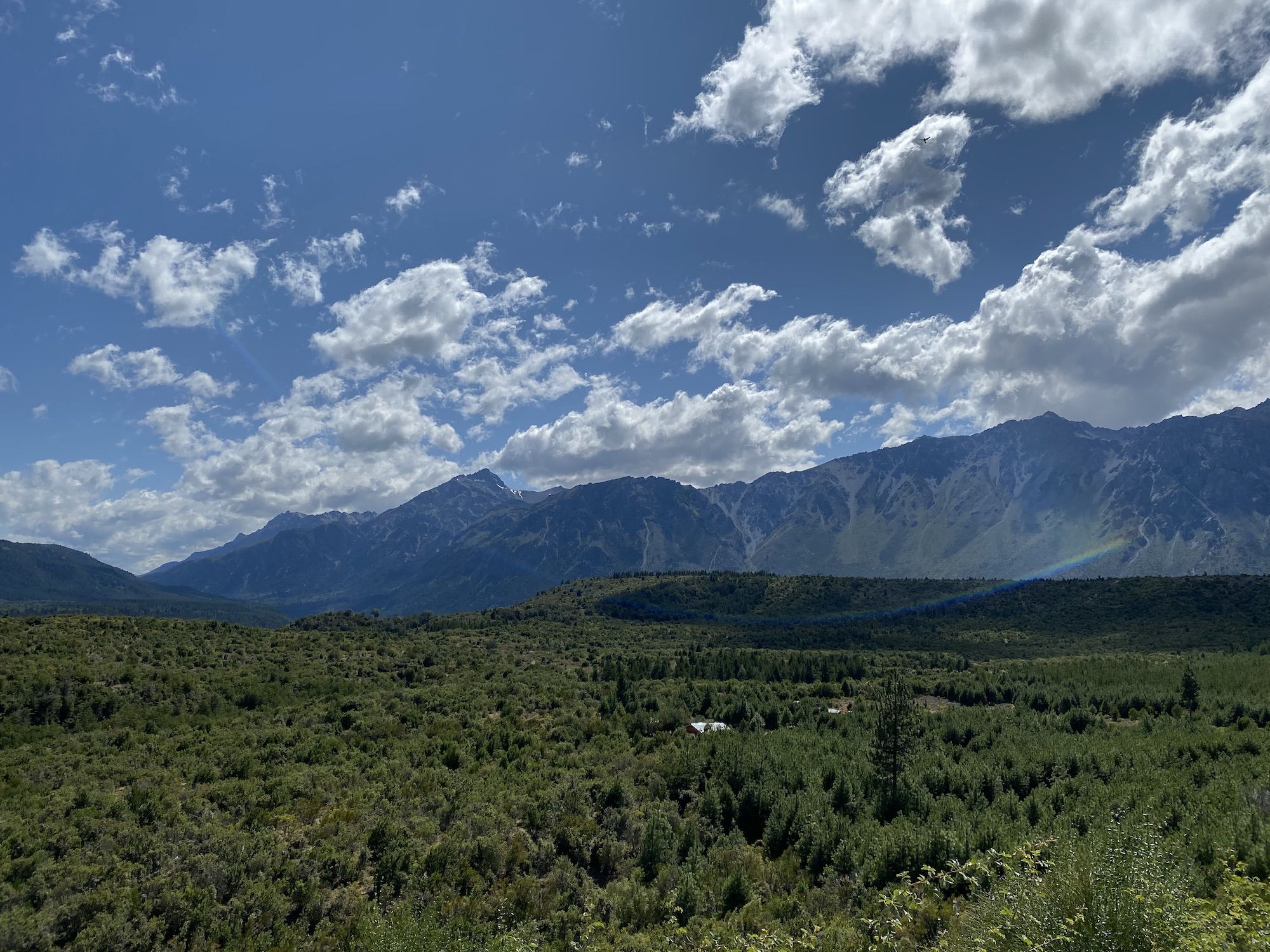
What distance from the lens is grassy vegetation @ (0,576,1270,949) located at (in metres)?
12.0

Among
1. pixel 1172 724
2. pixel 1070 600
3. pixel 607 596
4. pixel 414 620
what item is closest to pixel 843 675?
pixel 1172 724

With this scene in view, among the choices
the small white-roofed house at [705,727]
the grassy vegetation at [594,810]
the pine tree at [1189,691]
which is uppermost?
the grassy vegetation at [594,810]

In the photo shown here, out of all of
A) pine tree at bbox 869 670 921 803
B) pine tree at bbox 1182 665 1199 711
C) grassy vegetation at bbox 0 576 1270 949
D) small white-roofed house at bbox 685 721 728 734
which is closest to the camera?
grassy vegetation at bbox 0 576 1270 949

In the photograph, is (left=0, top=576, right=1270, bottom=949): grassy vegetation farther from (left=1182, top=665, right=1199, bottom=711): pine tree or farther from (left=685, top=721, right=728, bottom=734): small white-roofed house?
(left=685, top=721, right=728, bottom=734): small white-roofed house

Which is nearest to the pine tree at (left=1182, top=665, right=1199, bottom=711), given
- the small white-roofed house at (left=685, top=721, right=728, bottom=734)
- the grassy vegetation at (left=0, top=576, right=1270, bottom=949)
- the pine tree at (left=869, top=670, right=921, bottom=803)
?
the grassy vegetation at (left=0, top=576, right=1270, bottom=949)

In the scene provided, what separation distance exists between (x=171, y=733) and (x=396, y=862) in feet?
71.4

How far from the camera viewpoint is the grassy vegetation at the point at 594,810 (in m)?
12.0

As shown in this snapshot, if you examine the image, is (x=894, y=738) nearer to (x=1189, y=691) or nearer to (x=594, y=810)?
(x=594, y=810)

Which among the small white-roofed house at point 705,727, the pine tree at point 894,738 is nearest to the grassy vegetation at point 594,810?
the pine tree at point 894,738

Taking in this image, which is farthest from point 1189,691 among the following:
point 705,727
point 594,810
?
point 594,810

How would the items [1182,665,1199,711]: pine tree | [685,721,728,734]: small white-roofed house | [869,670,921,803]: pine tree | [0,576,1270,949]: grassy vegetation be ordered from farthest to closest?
Answer: [1182,665,1199,711]: pine tree < [685,721,728,734]: small white-roofed house < [869,670,921,803]: pine tree < [0,576,1270,949]: grassy vegetation

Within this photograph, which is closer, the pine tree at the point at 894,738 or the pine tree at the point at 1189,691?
the pine tree at the point at 894,738

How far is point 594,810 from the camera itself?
2169 centimetres

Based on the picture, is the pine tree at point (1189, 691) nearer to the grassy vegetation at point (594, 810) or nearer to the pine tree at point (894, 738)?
the grassy vegetation at point (594, 810)
